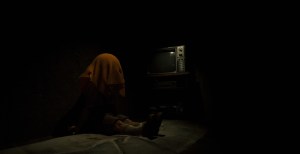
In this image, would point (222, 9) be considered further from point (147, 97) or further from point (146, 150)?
point (146, 150)

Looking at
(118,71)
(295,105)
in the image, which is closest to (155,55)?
(118,71)

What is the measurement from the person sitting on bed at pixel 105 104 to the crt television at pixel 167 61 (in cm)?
148

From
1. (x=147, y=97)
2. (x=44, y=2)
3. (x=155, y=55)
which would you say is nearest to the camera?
(x=44, y=2)

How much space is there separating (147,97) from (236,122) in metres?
1.92

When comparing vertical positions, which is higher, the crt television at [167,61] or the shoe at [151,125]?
the crt television at [167,61]

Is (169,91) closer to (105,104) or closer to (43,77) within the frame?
(105,104)

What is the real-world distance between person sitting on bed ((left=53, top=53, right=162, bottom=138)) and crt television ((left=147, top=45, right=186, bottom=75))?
1481 mm

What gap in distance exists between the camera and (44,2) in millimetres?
2979

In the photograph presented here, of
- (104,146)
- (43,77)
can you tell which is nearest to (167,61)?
(43,77)

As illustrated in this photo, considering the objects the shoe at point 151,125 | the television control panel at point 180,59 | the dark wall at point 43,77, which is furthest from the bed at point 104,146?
the television control panel at point 180,59

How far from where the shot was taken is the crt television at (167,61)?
13.8 feet

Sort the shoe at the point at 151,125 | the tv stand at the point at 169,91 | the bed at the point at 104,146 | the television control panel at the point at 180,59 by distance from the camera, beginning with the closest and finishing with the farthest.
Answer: the bed at the point at 104,146 < the shoe at the point at 151,125 < the television control panel at the point at 180,59 < the tv stand at the point at 169,91

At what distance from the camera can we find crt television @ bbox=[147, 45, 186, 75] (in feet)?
13.8

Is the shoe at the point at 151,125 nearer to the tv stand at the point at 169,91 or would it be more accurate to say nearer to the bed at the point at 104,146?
the bed at the point at 104,146
